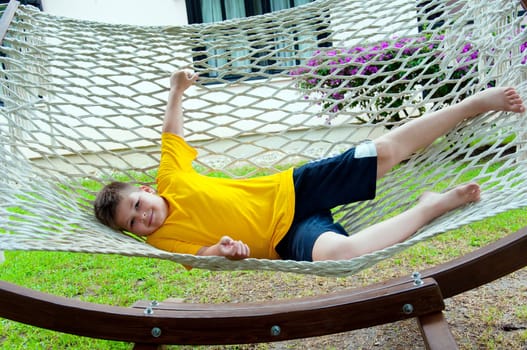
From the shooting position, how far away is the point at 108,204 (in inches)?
62.7

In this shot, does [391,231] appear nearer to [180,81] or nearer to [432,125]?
[432,125]

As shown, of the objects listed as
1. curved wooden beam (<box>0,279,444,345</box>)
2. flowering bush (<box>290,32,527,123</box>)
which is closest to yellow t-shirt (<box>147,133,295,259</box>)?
curved wooden beam (<box>0,279,444,345</box>)

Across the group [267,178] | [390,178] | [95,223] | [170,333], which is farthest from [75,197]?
[390,178]

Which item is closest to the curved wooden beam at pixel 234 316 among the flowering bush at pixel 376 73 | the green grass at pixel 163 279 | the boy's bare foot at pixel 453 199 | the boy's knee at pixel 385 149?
the boy's bare foot at pixel 453 199

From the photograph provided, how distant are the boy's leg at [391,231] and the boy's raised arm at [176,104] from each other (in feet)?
2.25

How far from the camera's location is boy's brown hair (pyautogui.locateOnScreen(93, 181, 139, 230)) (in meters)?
1.59

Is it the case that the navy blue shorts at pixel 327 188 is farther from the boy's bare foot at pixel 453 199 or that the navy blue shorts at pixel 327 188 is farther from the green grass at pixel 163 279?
the green grass at pixel 163 279

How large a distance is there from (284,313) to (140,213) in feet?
2.05

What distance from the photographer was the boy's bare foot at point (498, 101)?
1672 mm

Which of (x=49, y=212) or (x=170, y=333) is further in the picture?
(x=49, y=212)

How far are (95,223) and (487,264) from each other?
3.55 feet

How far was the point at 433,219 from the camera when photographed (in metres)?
1.50

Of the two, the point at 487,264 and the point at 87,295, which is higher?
the point at 487,264

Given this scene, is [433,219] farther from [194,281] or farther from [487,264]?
[194,281]
